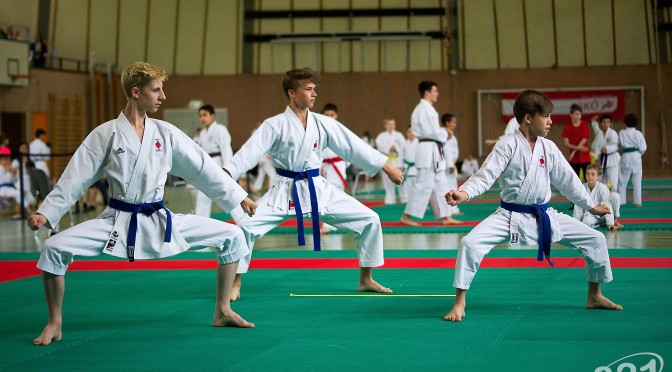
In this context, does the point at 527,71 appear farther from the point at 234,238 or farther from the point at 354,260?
the point at 234,238

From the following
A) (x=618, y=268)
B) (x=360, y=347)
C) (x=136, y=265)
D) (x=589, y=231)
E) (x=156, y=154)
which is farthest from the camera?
(x=136, y=265)

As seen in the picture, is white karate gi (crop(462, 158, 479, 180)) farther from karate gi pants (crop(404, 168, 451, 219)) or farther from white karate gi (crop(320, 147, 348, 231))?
white karate gi (crop(320, 147, 348, 231))

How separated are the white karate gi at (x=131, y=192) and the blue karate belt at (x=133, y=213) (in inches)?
0.8

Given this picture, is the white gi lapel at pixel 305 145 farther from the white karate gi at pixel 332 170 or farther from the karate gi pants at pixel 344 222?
the white karate gi at pixel 332 170

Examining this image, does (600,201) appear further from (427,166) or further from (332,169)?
(332,169)

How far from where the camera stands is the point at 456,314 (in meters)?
4.73

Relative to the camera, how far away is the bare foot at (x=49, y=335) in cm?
431

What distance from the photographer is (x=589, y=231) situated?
4.96 metres

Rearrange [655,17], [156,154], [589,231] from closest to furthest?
[156,154], [589,231], [655,17]

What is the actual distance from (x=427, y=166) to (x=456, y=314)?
6.03m

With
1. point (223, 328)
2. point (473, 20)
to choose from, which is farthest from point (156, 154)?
point (473, 20)

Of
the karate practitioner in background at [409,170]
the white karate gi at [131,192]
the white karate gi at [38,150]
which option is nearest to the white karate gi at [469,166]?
the karate practitioner in background at [409,170]

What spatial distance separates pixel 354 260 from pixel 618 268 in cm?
217

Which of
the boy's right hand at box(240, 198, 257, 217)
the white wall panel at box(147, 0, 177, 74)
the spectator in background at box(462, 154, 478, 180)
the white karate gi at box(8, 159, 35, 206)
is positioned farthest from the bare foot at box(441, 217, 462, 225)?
the white wall panel at box(147, 0, 177, 74)
